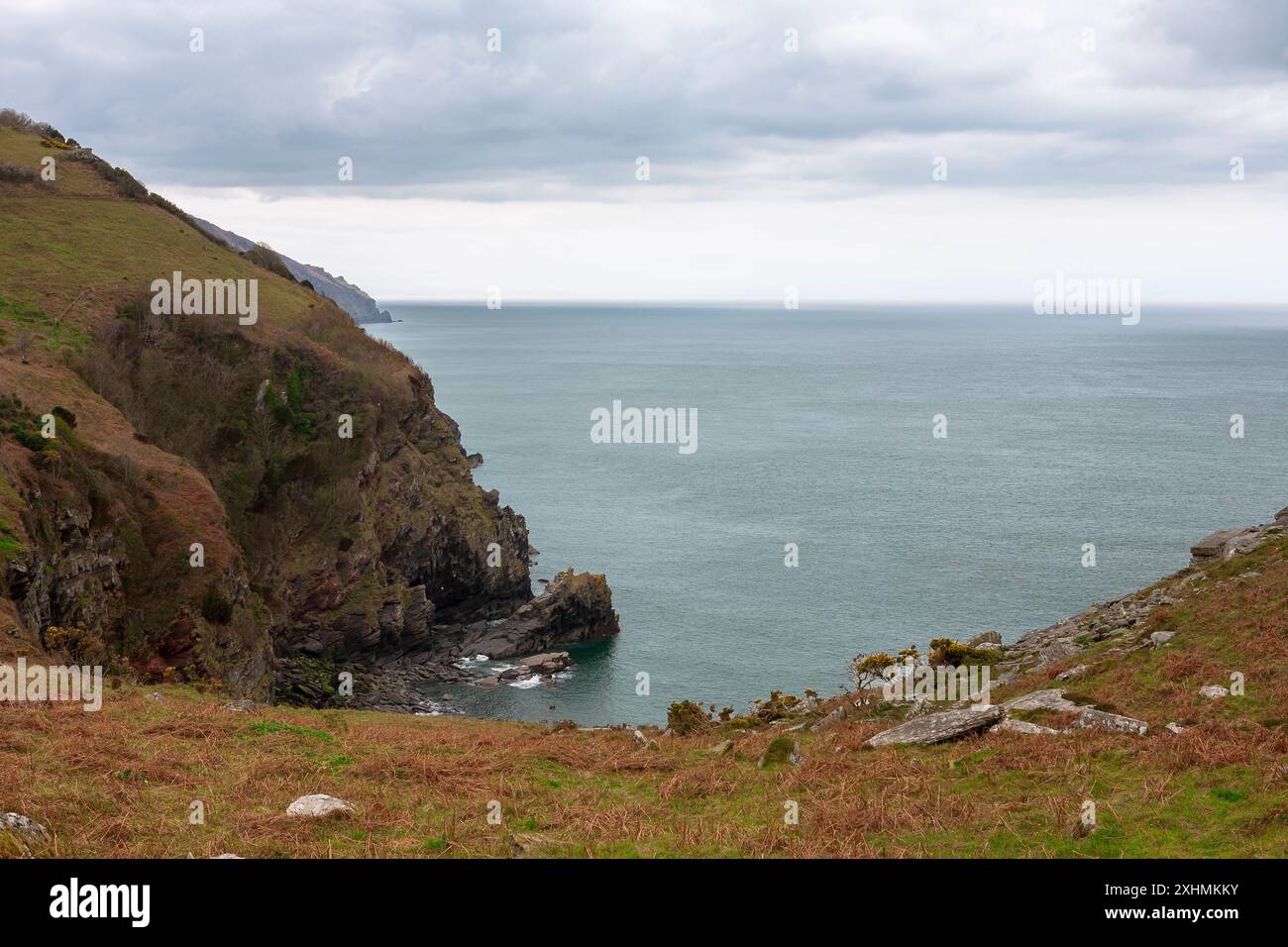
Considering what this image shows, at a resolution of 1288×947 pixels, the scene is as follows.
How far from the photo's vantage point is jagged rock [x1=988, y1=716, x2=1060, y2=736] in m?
18.3

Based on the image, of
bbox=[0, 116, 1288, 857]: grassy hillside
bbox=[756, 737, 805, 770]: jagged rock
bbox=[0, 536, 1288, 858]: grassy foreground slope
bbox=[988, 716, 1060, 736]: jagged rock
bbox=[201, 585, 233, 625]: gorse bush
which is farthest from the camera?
bbox=[201, 585, 233, 625]: gorse bush

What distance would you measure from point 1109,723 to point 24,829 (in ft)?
54.7

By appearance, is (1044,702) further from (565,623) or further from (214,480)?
(214,480)

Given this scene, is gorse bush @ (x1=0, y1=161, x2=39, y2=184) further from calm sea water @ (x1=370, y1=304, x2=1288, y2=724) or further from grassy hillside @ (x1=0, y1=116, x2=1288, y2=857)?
calm sea water @ (x1=370, y1=304, x2=1288, y2=724)

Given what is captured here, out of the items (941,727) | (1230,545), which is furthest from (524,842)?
(1230,545)

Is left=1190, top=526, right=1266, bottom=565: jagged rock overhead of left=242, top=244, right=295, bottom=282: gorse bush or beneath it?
beneath

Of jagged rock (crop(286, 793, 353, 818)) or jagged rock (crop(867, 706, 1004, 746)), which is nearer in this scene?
jagged rock (crop(286, 793, 353, 818))

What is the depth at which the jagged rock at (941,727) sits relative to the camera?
19.1m

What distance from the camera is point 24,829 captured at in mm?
12570

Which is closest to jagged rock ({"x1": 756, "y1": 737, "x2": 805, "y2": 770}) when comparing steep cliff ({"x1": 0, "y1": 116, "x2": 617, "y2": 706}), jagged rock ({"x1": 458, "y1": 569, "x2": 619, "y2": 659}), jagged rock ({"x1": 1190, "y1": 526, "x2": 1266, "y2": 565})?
jagged rock ({"x1": 1190, "y1": 526, "x2": 1266, "y2": 565})

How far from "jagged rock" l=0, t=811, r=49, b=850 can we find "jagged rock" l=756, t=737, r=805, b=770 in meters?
11.0

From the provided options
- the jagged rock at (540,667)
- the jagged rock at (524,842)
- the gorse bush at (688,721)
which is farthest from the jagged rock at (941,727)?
the jagged rock at (540,667)
